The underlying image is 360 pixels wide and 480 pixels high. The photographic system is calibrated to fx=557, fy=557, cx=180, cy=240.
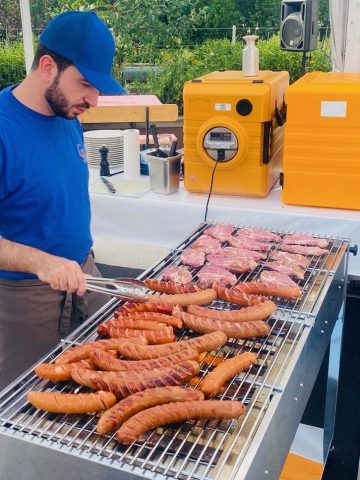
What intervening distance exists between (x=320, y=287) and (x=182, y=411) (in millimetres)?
965

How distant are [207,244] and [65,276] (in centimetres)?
92

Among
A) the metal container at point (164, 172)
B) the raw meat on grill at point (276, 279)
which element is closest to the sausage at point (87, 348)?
the raw meat on grill at point (276, 279)

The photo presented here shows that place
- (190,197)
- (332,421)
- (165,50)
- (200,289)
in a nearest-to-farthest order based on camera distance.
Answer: (200,289)
(332,421)
(190,197)
(165,50)

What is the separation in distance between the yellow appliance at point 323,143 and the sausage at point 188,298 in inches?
56.4

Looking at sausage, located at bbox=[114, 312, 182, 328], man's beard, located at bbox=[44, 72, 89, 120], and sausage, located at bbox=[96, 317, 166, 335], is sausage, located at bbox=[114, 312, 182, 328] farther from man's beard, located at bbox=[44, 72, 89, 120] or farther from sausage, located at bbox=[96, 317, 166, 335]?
man's beard, located at bbox=[44, 72, 89, 120]

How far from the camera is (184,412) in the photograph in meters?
1.39

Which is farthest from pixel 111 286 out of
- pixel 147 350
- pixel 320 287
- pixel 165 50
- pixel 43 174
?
pixel 165 50

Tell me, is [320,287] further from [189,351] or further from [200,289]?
[189,351]

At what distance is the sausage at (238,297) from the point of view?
1978 millimetres

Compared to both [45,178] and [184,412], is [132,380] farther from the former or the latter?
[45,178]

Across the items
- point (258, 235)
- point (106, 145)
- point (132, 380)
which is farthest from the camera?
point (106, 145)

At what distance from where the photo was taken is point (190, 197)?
345 cm

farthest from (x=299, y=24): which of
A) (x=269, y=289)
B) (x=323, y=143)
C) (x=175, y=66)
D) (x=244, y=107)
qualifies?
(x=175, y=66)

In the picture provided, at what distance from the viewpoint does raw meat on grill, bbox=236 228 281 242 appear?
2652 millimetres
